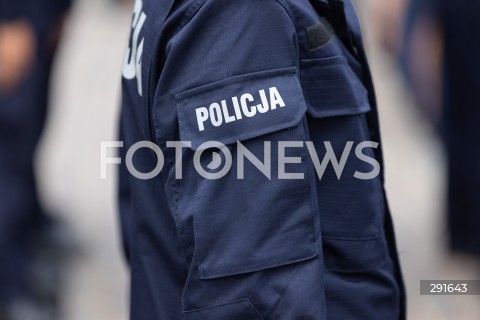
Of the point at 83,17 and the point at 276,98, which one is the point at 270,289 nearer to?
the point at 276,98

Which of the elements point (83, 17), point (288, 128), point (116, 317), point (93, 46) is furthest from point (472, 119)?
point (83, 17)

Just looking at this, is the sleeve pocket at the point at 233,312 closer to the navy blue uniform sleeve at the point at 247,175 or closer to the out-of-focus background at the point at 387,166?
the navy blue uniform sleeve at the point at 247,175

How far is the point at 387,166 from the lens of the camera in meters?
4.78

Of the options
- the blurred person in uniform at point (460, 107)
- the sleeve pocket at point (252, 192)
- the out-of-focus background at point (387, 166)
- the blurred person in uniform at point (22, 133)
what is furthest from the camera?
the out-of-focus background at point (387, 166)

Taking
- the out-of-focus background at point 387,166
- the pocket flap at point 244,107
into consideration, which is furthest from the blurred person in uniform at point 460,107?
the pocket flap at point 244,107

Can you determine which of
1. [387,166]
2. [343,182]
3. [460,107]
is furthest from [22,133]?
[387,166]

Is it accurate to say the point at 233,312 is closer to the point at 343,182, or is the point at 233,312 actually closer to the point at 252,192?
the point at 252,192

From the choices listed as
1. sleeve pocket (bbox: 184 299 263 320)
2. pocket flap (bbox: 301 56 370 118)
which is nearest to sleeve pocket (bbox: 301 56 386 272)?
pocket flap (bbox: 301 56 370 118)

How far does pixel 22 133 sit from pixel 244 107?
2.07 m

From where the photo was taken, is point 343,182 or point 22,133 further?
point 22,133

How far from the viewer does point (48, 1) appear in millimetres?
3398

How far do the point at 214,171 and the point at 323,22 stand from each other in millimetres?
361

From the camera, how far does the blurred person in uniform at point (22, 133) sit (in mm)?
3230

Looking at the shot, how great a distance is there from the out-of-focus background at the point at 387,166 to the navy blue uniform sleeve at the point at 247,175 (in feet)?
7.00
